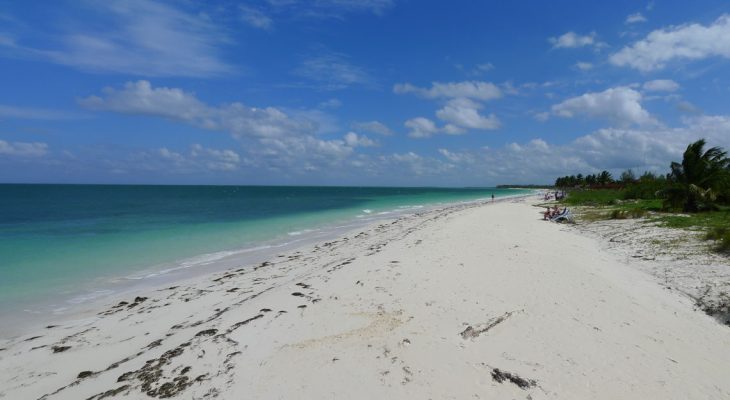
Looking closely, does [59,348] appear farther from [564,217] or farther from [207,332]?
[564,217]

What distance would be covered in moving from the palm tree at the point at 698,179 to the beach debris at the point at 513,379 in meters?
23.6

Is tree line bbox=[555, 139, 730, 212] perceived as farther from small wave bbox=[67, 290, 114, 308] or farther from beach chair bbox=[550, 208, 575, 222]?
small wave bbox=[67, 290, 114, 308]

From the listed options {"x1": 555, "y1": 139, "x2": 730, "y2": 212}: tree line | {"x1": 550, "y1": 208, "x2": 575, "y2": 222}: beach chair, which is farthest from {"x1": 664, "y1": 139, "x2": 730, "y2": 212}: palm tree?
{"x1": 550, "y1": 208, "x2": 575, "y2": 222}: beach chair

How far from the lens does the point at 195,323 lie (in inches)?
264

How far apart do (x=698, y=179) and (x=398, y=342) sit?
2548cm

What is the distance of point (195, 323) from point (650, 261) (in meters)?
12.2

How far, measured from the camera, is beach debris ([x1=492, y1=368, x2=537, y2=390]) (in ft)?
13.7

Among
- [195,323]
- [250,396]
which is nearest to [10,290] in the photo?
[195,323]

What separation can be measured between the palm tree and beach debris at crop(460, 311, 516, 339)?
22.1 meters

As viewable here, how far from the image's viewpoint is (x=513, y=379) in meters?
4.25

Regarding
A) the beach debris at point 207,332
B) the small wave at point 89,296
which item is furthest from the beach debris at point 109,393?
the small wave at point 89,296

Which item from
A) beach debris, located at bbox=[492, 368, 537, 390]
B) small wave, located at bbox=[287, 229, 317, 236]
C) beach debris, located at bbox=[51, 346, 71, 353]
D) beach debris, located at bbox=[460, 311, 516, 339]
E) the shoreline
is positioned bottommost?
the shoreline

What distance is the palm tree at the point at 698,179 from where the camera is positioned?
20.5 meters

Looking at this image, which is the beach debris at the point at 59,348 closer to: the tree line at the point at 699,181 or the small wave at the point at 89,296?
the small wave at the point at 89,296
